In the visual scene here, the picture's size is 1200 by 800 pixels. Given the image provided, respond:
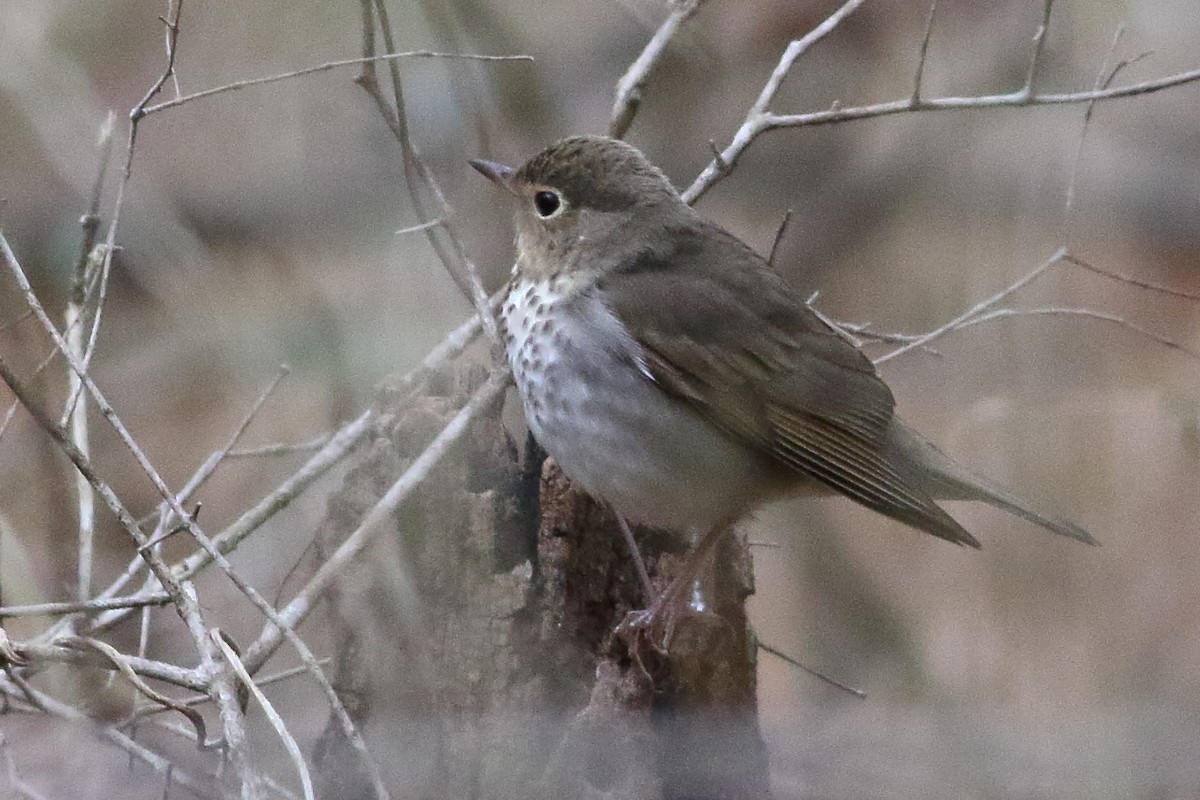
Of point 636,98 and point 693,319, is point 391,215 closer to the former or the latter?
point 636,98

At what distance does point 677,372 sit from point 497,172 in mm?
Answer: 658

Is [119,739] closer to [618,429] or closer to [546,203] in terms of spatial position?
[618,429]

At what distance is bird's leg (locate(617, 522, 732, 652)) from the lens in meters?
2.73

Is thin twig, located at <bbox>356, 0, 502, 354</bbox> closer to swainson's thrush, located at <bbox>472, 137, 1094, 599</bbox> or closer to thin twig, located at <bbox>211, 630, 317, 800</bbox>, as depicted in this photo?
swainson's thrush, located at <bbox>472, 137, 1094, 599</bbox>

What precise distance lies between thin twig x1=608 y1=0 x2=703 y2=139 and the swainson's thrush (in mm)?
308

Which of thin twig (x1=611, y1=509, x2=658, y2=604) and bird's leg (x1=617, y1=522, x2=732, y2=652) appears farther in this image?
thin twig (x1=611, y1=509, x2=658, y2=604)

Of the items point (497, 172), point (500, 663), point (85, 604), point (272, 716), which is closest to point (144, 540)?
point (85, 604)

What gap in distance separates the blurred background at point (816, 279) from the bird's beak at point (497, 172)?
0.61 feet

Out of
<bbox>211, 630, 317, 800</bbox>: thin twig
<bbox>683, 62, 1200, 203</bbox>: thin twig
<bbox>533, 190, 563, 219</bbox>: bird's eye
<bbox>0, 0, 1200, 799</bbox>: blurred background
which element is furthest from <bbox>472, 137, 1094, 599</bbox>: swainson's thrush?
<bbox>211, 630, 317, 800</bbox>: thin twig

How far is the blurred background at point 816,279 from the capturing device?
307cm

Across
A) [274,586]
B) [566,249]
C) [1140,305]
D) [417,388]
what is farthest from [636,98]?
[1140,305]

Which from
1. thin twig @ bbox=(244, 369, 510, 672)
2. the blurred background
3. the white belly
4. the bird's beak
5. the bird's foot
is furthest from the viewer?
the bird's beak

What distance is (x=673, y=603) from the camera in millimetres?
2795

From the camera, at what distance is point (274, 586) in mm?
3184
